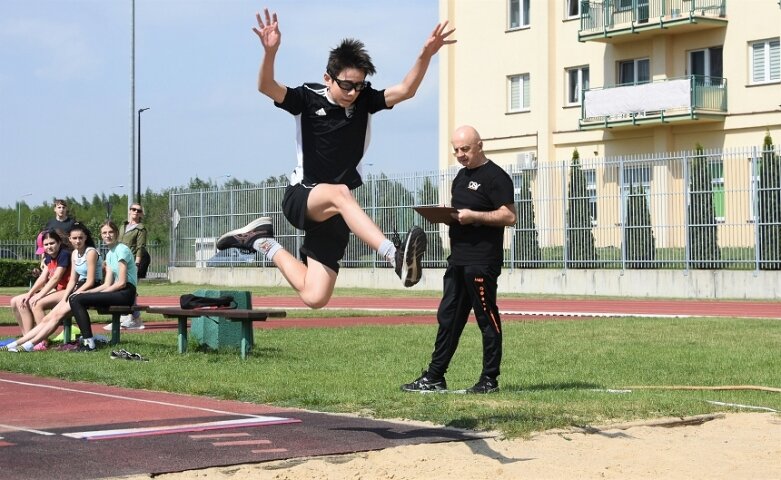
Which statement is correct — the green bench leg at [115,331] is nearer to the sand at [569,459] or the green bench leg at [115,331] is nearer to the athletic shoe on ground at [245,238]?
the athletic shoe on ground at [245,238]

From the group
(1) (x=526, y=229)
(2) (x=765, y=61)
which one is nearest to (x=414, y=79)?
(1) (x=526, y=229)

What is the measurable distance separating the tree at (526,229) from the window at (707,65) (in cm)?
925

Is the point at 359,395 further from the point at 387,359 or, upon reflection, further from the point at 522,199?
the point at 522,199

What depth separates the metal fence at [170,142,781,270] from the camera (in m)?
27.2

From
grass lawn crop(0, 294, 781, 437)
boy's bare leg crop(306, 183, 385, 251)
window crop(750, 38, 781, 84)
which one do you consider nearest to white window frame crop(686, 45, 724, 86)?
window crop(750, 38, 781, 84)

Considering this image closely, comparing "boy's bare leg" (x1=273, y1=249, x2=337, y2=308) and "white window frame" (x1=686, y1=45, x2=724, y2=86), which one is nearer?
"boy's bare leg" (x1=273, y1=249, x2=337, y2=308)

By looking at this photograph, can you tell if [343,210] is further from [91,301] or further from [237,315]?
[91,301]

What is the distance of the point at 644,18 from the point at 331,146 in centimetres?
3224

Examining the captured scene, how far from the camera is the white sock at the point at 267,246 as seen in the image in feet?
30.3

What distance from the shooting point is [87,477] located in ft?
23.4

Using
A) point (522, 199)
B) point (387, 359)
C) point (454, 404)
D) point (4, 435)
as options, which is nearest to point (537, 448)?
point (454, 404)

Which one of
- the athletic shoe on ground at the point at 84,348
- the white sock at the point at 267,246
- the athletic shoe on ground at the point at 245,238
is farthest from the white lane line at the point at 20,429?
the athletic shoe on ground at the point at 84,348

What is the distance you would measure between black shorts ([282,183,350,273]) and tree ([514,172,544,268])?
22.7m

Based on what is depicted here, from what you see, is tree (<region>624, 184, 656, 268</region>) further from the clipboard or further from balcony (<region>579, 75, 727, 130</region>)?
the clipboard
